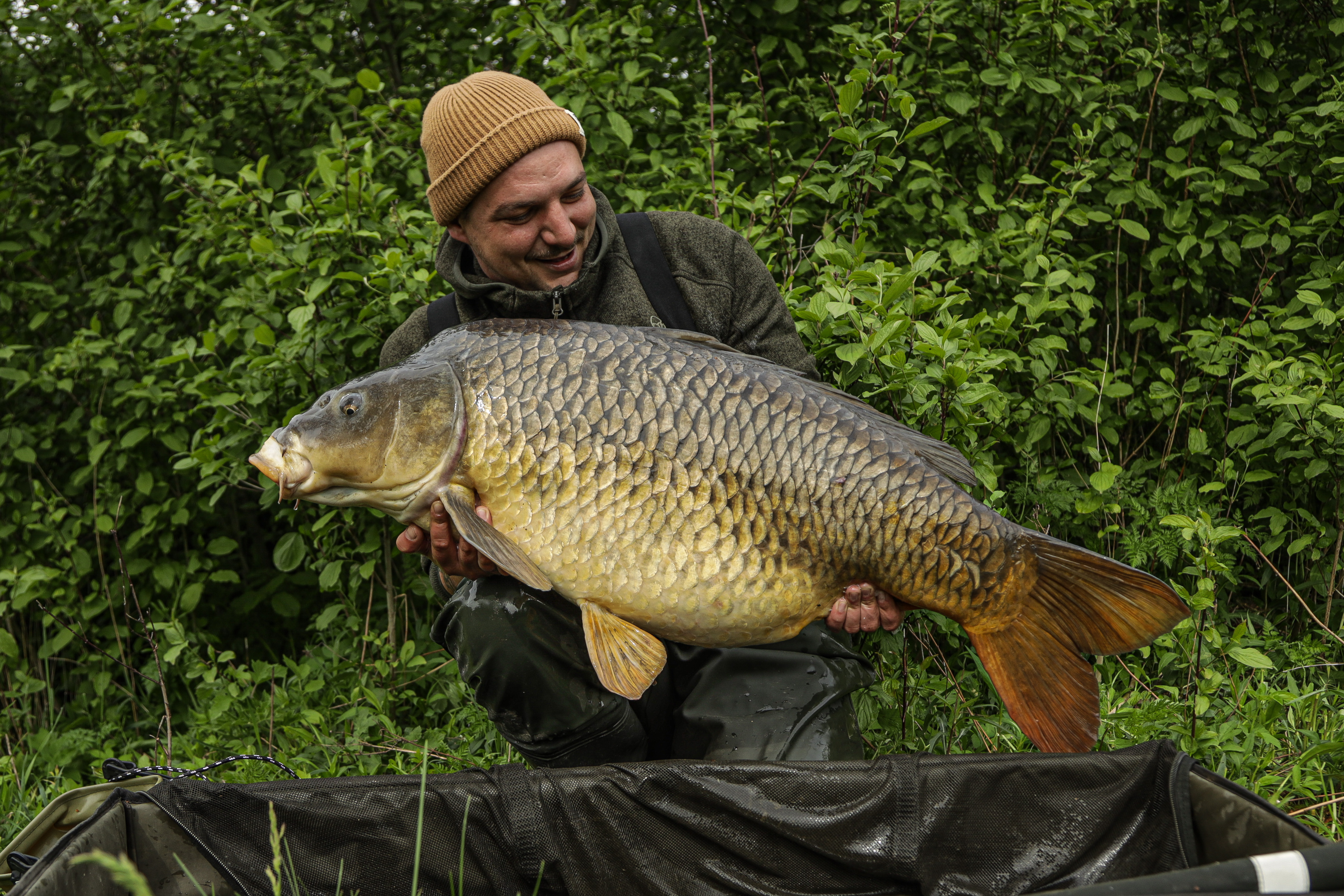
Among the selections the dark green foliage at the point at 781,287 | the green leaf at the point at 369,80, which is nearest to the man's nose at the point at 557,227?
the dark green foliage at the point at 781,287

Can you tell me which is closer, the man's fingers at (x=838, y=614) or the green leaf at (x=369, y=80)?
the man's fingers at (x=838, y=614)

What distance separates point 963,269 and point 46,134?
2737mm

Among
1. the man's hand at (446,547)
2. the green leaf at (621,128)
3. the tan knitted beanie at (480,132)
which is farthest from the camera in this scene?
the green leaf at (621,128)

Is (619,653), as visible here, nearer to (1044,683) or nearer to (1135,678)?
(1044,683)

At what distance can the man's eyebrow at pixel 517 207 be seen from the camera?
193 cm

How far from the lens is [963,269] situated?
2.62 m

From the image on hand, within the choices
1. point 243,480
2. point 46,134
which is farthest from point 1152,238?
point 46,134

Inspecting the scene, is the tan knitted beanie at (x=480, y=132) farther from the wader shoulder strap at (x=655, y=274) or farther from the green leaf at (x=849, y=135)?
the green leaf at (x=849, y=135)

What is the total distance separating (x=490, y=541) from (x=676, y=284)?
2.31 ft

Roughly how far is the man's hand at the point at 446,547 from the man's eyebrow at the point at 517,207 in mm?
565

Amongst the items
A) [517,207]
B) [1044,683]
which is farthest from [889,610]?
[517,207]

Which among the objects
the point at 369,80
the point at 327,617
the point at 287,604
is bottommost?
the point at 287,604

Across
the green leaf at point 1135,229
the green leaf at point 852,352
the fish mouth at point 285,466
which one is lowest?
the green leaf at point 1135,229

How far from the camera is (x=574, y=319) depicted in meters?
2.00
